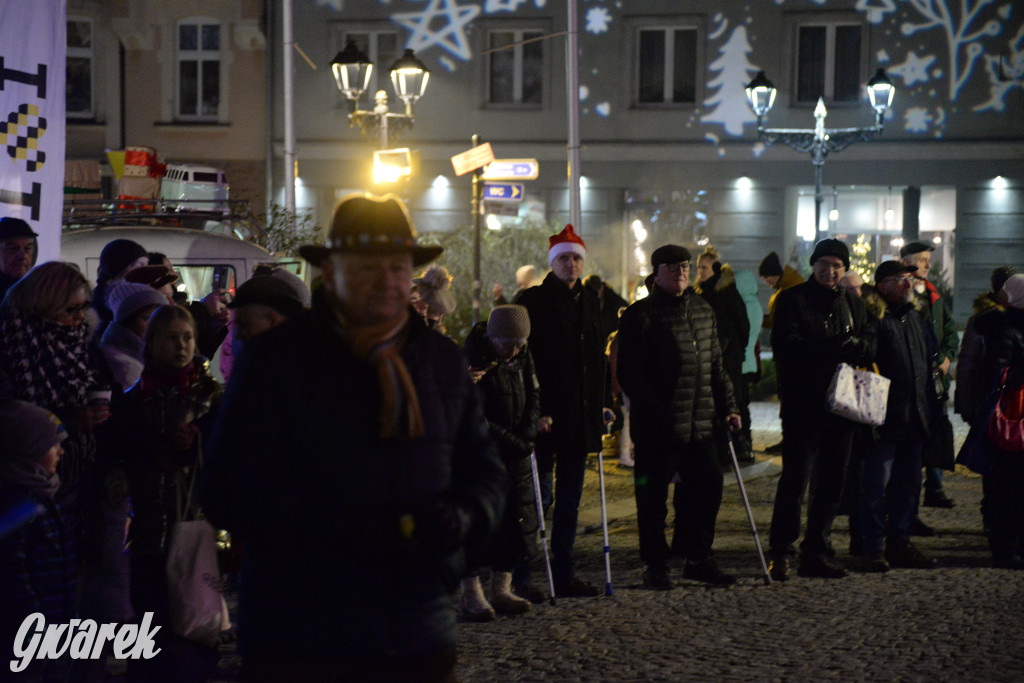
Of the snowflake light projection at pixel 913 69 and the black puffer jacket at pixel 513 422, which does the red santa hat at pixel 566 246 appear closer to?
the black puffer jacket at pixel 513 422

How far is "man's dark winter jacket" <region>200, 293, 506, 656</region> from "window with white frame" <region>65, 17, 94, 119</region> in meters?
28.5

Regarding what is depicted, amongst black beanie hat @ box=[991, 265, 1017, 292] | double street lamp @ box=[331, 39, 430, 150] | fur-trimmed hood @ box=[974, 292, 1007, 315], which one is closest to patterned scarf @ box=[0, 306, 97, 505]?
fur-trimmed hood @ box=[974, 292, 1007, 315]

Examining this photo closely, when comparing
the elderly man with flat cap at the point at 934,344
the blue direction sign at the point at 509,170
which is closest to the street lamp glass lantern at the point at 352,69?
the blue direction sign at the point at 509,170

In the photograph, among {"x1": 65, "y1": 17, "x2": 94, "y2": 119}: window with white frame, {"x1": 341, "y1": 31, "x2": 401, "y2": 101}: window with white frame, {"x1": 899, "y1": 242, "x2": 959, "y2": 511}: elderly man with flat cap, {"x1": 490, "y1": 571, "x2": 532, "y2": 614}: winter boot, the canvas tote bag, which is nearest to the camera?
the canvas tote bag

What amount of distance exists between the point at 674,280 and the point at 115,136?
2467 centimetres

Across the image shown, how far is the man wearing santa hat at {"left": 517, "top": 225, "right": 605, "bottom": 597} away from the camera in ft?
24.1

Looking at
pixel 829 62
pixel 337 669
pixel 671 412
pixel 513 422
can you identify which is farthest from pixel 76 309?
pixel 829 62

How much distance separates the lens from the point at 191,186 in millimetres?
12945

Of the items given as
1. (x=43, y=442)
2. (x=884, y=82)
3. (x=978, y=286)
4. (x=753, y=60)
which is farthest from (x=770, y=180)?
(x=43, y=442)

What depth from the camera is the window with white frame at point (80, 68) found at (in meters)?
29.2

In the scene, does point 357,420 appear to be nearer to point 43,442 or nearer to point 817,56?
point 43,442

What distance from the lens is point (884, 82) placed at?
1928cm

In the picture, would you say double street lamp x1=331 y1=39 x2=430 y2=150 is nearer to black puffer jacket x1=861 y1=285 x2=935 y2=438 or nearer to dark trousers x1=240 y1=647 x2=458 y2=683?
black puffer jacket x1=861 y1=285 x2=935 y2=438

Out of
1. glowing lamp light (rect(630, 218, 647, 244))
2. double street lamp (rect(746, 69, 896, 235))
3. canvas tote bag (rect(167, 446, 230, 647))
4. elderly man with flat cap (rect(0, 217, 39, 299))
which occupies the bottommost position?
canvas tote bag (rect(167, 446, 230, 647))
